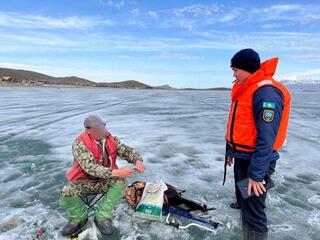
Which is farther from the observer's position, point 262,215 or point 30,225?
point 30,225

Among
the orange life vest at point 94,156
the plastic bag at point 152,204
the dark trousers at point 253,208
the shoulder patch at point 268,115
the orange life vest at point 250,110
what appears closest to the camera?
the shoulder patch at point 268,115

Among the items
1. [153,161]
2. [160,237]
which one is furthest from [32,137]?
[160,237]

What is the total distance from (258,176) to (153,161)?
4.22 meters

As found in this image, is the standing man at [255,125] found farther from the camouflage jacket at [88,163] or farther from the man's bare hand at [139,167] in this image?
the camouflage jacket at [88,163]

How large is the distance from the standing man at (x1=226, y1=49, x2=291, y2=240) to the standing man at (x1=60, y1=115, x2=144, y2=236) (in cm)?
131

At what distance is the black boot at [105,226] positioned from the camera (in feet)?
13.8

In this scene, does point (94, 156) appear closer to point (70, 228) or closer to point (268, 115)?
point (70, 228)

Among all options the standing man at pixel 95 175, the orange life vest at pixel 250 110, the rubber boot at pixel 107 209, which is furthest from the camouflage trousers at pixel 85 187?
the orange life vest at pixel 250 110

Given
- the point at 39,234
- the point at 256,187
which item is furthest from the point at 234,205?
the point at 39,234

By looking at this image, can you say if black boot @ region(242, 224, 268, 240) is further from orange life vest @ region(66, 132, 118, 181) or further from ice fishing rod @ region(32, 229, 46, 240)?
ice fishing rod @ region(32, 229, 46, 240)

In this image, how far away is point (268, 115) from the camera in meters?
3.19

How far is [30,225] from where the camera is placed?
4.40m

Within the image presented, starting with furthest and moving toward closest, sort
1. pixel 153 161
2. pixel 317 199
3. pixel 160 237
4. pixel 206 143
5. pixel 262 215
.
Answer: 1. pixel 206 143
2. pixel 153 161
3. pixel 317 199
4. pixel 160 237
5. pixel 262 215

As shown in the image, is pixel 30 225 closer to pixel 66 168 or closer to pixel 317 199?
pixel 66 168
